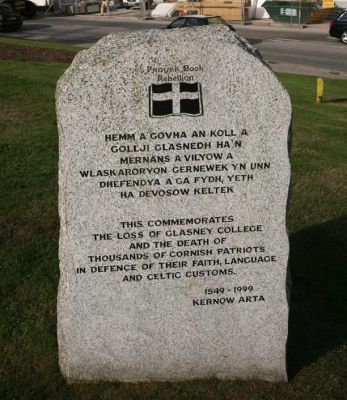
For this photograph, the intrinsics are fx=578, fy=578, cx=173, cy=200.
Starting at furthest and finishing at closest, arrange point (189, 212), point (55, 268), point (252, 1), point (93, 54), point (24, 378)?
point (252, 1) → point (55, 268) → point (24, 378) → point (189, 212) → point (93, 54)

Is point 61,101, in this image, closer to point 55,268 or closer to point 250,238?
point 250,238

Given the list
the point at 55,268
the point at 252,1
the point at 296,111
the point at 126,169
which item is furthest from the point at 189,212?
the point at 252,1

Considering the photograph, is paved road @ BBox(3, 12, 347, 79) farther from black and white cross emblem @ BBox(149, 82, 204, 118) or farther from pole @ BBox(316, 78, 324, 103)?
black and white cross emblem @ BBox(149, 82, 204, 118)

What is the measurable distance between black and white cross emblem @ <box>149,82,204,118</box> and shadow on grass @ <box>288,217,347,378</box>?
7.30ft

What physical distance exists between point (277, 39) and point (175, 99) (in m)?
26.7

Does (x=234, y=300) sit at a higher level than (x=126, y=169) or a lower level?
lower

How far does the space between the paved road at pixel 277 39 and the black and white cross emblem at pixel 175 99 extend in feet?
50.7

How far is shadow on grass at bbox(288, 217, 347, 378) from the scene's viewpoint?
4797 mm

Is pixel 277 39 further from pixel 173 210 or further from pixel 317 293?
pixel 173 210

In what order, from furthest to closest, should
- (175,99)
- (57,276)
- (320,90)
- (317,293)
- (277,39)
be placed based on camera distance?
(277,39) < (320,90) < (57,276) < (317,293) < (175,99)

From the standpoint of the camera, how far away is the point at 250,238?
4.02 metres

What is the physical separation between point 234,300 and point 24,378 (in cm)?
170

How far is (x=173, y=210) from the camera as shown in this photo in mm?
3955

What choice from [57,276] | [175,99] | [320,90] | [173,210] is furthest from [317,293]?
[320,90]
